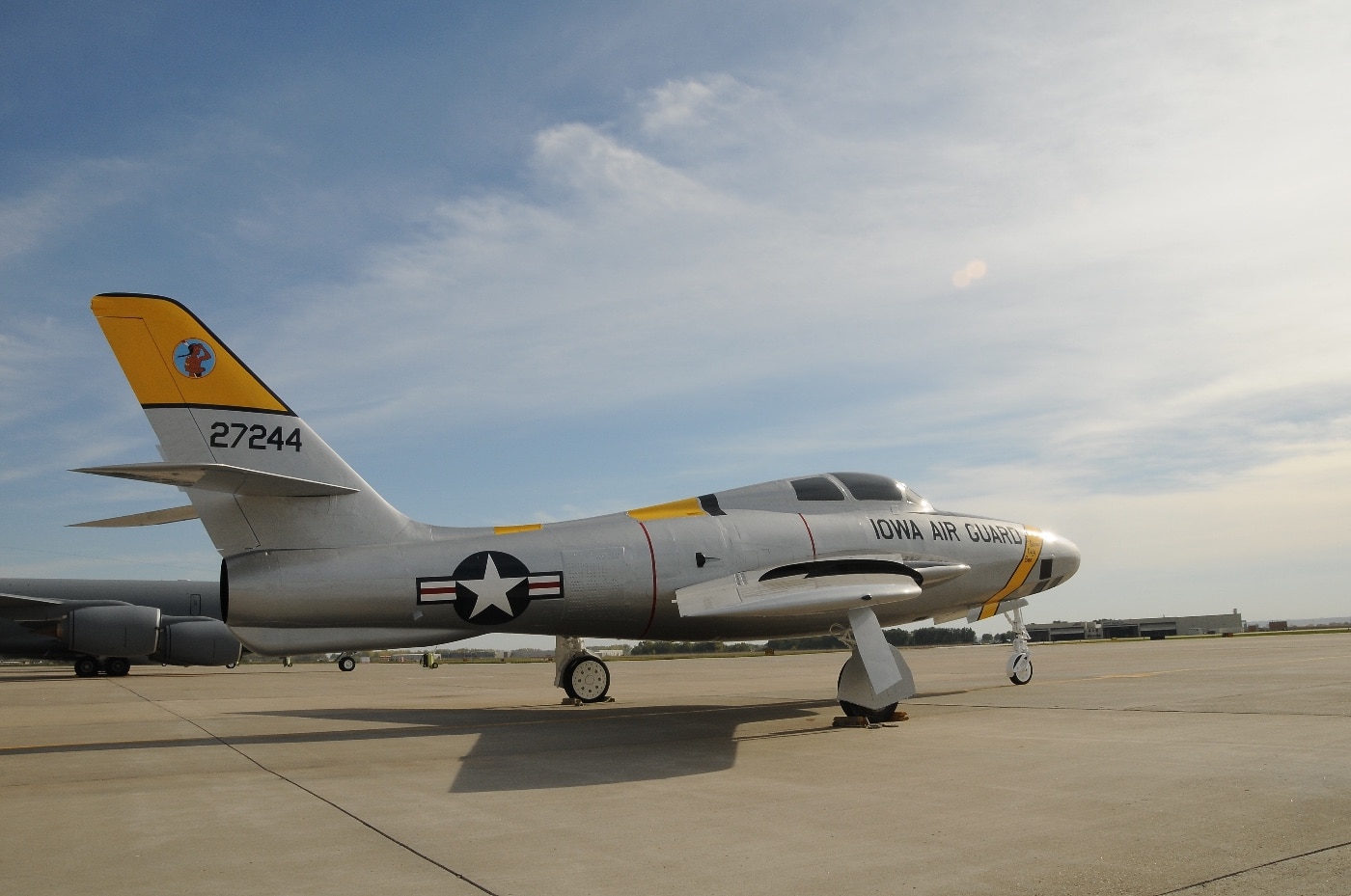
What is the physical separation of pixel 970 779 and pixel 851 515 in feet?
21.6

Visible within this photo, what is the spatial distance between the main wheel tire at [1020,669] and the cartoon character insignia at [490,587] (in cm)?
962

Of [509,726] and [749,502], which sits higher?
[749,502]

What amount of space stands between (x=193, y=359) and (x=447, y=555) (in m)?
3.78

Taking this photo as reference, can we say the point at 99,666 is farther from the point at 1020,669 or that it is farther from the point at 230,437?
the point at 1020,669

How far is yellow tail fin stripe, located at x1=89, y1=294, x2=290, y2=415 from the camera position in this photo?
1070 centimetres

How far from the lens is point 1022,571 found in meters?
16.2

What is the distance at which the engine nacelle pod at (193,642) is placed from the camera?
3597 cm

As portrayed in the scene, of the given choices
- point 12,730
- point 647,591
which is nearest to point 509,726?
point 647,591

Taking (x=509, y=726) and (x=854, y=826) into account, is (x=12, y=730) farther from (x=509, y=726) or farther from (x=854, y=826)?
(x=854, y=826)

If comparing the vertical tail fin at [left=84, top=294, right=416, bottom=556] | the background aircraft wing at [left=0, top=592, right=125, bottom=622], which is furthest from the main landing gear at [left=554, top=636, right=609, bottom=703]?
the background aircraft wing at [left=0, top=592, right=125, bottom=622]

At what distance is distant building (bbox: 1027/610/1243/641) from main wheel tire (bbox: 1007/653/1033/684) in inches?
2605

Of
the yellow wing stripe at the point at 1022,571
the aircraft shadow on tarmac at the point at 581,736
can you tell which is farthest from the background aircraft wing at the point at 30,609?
the yellow wing stripe at the point at 1022,571

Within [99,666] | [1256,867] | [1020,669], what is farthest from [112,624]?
[1256,867]

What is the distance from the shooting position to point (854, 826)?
631cm
